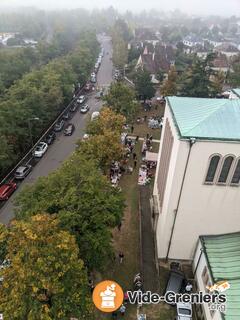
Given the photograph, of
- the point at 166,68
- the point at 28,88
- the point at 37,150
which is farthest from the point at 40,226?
the point at 166,68

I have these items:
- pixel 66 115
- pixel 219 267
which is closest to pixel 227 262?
pixel 219 267

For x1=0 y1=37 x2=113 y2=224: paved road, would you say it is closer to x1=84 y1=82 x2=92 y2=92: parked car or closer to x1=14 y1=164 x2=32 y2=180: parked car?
x1=14 y1=164 x2=32 y2=180: parked car

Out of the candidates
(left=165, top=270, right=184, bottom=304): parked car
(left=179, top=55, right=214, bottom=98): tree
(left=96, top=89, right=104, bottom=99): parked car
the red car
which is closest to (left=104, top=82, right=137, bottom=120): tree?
(left=179, top=55, right=214, bottom=98): tree

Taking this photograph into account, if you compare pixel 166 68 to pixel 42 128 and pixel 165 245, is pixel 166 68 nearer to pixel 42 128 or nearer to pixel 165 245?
pixel 42 128

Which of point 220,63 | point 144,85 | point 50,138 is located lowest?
point 220,63

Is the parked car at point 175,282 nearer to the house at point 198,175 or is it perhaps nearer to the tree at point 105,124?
the house at point 198,175

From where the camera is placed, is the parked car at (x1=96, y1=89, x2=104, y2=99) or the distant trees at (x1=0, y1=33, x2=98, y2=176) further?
the parked car at (x1=96, y1=89, x2=104, y2=99)

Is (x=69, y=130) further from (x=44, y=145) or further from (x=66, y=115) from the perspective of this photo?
(x=66, y=115)
